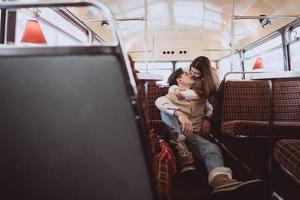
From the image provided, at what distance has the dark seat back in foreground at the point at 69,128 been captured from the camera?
26.3 inches

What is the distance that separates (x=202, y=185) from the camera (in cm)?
222

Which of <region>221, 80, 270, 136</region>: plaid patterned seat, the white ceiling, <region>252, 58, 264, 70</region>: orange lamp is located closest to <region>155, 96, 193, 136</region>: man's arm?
<region>221, 80, 270, 136</region>: plaid patterned seat

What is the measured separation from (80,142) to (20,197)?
270mm

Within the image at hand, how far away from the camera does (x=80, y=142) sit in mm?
757

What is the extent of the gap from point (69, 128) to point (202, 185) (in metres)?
1.68

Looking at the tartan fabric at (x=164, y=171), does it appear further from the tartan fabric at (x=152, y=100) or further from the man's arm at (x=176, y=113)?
the tartan fabric at (x=152, y=100)

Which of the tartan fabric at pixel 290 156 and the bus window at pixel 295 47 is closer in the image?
the tartan fabric at pixel 290 156

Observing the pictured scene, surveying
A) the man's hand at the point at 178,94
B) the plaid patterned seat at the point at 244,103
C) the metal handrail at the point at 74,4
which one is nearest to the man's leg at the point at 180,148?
the man's hand at the point at 178,94

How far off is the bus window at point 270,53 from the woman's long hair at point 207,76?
2.21 m

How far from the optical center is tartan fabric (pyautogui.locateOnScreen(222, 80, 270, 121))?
2.63 meters

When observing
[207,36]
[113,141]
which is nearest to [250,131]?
[113,141]

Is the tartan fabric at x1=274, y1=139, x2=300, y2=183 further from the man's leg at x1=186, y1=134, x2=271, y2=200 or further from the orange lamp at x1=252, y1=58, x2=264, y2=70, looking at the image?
the orange lamp at x1=252, y1=58, x2=264, y2=70

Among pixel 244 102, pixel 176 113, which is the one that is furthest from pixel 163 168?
pixel 244 102

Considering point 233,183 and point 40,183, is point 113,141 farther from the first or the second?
point 233,183
